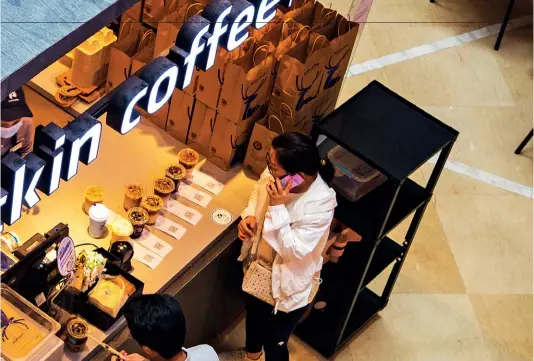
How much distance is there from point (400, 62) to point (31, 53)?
4.79m

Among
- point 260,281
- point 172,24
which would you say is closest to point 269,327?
point 260,281

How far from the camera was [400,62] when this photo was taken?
815 cm

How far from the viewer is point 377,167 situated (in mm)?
5129

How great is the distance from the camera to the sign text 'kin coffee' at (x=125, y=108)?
4082 mm

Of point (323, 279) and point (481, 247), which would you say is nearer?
point (323, 279)

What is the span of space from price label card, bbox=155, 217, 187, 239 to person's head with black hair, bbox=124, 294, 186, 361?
3.81 ft

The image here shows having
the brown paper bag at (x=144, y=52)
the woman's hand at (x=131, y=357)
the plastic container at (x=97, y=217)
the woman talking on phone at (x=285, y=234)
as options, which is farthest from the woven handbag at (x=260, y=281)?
the brown paper bag at (x=144, y=52)

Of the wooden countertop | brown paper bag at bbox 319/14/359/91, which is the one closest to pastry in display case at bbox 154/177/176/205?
brown paper bag at bbox 319/14/359/91

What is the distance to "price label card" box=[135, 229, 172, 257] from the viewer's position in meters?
5.33

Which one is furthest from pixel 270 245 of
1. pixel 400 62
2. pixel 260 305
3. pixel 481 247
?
pixel 400 62

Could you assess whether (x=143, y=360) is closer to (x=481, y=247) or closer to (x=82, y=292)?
(x=82, y=292)

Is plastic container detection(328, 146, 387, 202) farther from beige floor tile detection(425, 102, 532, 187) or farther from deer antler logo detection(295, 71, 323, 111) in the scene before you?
beige floor tile detection(425, 102, 532, 187)

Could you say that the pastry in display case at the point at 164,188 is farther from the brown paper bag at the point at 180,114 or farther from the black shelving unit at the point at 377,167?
the black shelving unit at the point at 377,167

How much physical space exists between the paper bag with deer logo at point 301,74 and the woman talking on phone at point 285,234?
51cm
